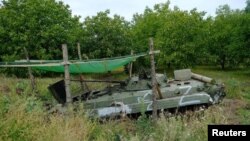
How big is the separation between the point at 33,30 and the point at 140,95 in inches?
578

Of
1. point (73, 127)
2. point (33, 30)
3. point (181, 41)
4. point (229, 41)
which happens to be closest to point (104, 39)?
point (33, 30)

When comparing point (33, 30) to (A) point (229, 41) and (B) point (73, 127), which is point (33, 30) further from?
(B) point (73, 127)

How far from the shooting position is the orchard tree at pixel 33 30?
26.5 meters

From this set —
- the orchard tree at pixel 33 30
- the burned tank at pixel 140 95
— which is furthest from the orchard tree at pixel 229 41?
the burned tank at pixel 140 95

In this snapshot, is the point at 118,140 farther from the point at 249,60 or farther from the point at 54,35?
the point at 249,60

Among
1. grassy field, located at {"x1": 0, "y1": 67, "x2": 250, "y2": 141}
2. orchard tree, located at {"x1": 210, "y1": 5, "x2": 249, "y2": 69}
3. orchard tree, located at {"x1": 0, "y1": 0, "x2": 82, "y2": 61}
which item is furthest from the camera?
orchard tree, located at {"x1": 210, "y1": 5, "x2": 249, "y2": 69}

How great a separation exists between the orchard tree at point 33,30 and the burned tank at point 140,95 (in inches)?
452

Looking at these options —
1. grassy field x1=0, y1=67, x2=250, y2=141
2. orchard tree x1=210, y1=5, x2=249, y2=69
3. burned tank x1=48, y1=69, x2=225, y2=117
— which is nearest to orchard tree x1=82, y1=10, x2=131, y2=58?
orchard tree x1=210, y1=5, x2=249, y2=69

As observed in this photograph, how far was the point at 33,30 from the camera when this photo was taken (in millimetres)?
27000

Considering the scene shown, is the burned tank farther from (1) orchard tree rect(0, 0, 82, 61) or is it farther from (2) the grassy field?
(1) orchard tree rect(0, 0, 82, 61)

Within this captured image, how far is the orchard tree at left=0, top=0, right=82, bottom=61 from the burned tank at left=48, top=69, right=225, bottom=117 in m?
11.5

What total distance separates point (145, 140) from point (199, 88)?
7.33m

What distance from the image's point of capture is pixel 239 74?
3453 cm

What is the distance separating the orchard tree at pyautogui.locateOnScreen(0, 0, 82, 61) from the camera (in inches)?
1043
